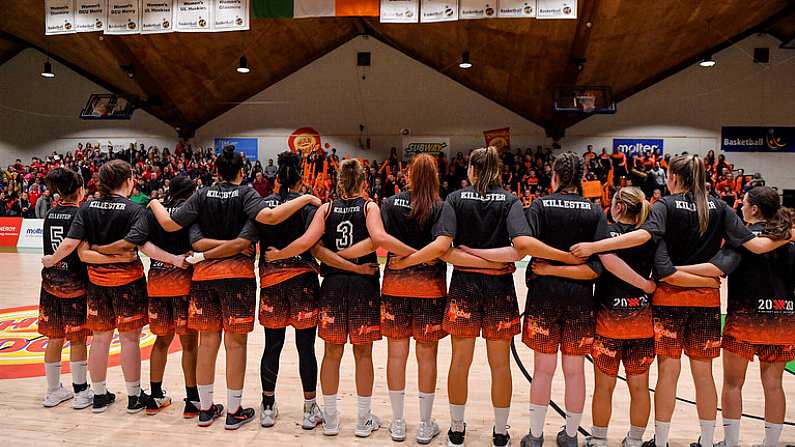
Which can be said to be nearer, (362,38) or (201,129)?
(362,38)

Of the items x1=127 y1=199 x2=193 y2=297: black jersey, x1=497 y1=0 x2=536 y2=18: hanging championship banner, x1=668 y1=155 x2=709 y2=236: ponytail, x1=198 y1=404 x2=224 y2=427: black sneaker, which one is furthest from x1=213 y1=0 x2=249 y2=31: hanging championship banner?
Answer: x1=668 y1=155 x2=709 y2=236: ponytail

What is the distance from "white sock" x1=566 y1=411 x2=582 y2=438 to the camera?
128 inches

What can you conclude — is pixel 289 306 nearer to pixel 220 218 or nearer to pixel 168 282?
pixel 220 218

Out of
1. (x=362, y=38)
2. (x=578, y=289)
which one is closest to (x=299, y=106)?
(x=362, y=38)

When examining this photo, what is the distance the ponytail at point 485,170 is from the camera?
11.0ft

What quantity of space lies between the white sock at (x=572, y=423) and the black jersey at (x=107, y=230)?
311 centimetres

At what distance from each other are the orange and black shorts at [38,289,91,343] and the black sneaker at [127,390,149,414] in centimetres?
60

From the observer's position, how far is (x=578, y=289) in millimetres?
3189

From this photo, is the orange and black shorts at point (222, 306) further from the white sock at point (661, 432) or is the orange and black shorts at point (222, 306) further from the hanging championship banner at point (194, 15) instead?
the hanging championship banner at point (194, 15)

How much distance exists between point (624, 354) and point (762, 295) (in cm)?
93

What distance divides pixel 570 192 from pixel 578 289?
0.59 m

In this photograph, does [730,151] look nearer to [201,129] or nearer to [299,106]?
[299,106]

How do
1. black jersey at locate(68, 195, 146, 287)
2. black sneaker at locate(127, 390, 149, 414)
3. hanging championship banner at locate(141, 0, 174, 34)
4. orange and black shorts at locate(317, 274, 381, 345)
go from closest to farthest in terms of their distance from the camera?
orange and black shorts at locate(317, 274, 381, 345), black jersey at locate(68, 195, 146, 287), black sneaker at locate(127, 390, 149, 414), hanging championship banner at locate(141, 0, 174, 34)

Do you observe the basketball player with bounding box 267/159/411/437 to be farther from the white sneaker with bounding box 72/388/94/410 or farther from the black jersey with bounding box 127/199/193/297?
the white sneaker with bounding box 72/388/94/410
